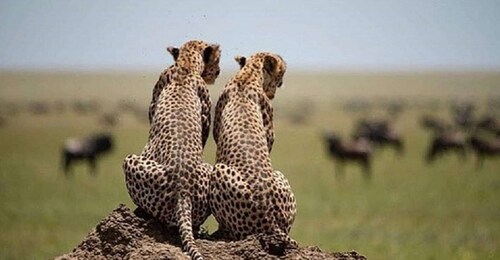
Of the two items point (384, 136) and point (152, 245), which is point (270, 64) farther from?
point (384, 136)

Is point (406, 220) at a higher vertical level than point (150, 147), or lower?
lower

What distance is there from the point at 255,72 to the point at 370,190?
16330 millimetres

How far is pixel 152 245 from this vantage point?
227 inches

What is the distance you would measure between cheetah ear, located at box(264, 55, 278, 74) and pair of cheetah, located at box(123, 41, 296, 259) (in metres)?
0.31

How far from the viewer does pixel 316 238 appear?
1541 centimetres

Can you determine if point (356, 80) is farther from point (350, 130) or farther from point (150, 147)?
point (150, 147)

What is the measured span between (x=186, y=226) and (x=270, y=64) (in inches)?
56.1

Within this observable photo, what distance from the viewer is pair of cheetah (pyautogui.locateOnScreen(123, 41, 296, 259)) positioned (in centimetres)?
594

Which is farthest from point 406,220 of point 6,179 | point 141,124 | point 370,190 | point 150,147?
point 141,124

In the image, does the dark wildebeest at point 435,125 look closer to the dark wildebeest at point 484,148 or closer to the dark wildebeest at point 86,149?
the dark wildebeest at point 484,148

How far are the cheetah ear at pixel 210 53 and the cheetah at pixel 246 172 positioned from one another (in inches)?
12.0

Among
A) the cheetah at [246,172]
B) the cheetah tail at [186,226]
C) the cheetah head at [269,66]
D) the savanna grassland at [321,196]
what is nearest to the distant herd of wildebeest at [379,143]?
the savanna grassland at [321,196]

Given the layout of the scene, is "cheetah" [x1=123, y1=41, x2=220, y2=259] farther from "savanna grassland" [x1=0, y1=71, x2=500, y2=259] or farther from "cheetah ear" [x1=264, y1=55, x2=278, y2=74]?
"savanna grassland" [x1=0, y1=71, x2=500, y2=259]

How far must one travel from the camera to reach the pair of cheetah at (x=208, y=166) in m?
5.94
